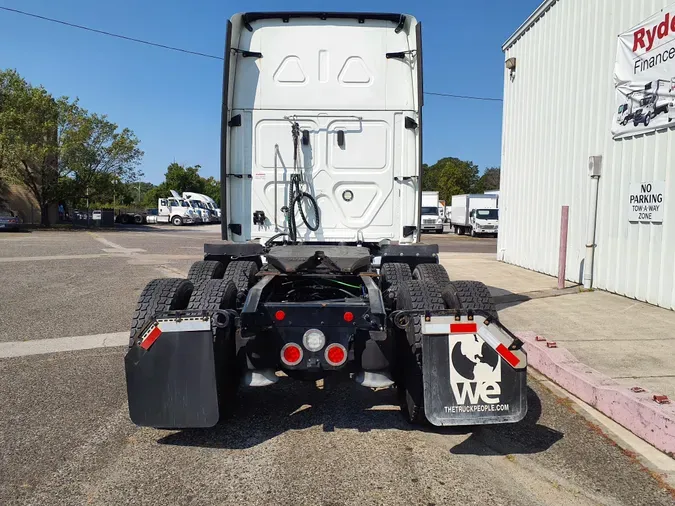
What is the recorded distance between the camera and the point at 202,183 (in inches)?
3290

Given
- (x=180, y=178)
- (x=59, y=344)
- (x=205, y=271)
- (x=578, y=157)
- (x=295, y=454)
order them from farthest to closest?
(x=180, y=178) < (x=578, y=157) < (x=59, y=344) < (x=205, y=271) < (x=295, y=454)

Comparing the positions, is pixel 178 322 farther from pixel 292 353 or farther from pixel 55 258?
pixel 55 258

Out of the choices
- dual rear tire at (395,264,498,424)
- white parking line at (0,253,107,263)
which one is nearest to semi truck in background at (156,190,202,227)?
white parking line at (0,253,107,263)

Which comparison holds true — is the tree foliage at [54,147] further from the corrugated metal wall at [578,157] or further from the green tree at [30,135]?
the corrugated metal wall at [578,157]

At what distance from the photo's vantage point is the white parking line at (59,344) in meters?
6.47

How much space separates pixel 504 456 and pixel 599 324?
4.57 m

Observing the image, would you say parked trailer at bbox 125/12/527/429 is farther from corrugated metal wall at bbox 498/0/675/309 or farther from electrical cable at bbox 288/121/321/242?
corrugated metal wall at bbox 498/0/675/309

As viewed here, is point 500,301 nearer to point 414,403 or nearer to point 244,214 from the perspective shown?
point 244,214

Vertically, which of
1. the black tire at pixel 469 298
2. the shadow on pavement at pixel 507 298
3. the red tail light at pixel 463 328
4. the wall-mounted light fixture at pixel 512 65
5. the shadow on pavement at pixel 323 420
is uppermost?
the wall-mounted light fixture at pixel 512 65

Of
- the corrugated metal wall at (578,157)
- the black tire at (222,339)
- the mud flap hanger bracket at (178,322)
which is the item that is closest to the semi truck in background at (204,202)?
the corrugated metal wall at (578,157)

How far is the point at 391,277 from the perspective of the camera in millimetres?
5277

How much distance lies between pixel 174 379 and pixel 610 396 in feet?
10.9

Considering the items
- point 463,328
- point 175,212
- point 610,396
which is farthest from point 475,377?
point 175,212

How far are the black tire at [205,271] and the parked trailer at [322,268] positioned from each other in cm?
2
